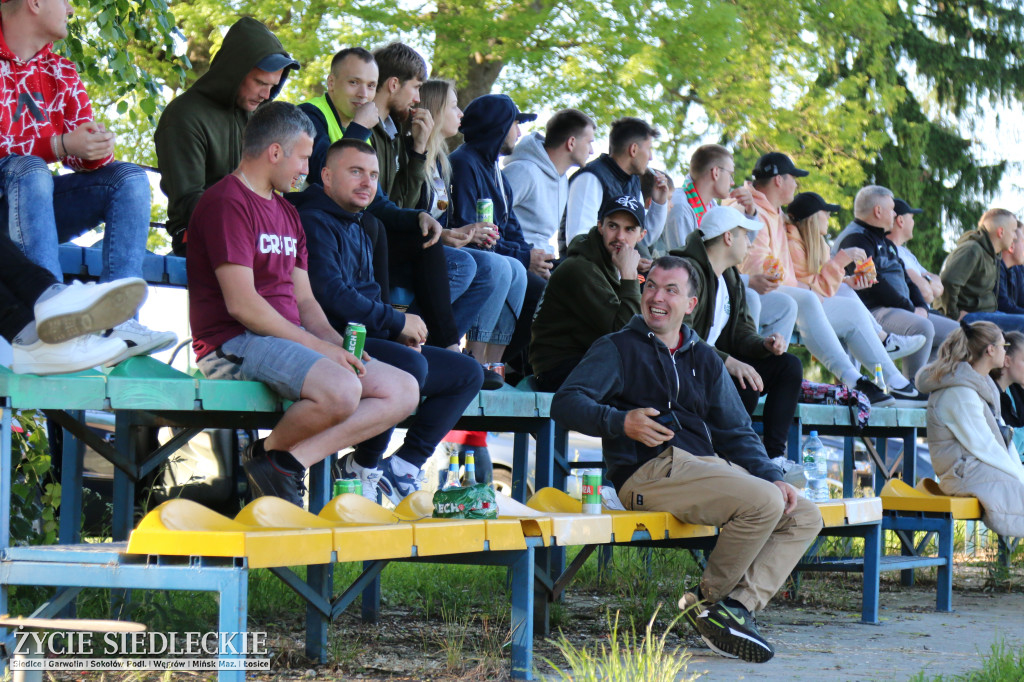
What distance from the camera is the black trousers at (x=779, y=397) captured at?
7.81 m

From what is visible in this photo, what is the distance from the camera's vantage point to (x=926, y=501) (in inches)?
326

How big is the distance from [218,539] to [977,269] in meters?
9.57

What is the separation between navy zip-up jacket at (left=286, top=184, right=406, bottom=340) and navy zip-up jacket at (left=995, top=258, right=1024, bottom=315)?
26.4ft

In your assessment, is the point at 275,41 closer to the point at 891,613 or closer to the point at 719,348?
the point at 719,348

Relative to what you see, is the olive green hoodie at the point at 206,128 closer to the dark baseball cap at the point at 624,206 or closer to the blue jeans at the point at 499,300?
the blue jeans at the point at 499,300

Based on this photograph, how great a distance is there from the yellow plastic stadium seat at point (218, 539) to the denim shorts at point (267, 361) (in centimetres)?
82

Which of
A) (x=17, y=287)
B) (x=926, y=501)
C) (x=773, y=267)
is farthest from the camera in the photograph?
(x=773, y=267)

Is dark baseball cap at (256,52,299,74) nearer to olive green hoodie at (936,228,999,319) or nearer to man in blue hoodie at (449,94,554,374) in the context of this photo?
man in blue hoodie at (449,94,554,374)

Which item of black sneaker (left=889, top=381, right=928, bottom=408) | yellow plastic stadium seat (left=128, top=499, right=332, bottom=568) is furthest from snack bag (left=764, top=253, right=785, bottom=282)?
yellow plastic stadium seat (left=128, top=499, right=332, bottom=568)

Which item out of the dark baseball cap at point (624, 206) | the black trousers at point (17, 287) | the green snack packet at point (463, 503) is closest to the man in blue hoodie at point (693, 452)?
the green snack packet at point (463, 503)

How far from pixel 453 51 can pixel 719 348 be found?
22.6 feet

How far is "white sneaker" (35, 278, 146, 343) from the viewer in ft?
13.5

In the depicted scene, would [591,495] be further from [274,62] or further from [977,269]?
[977,269]

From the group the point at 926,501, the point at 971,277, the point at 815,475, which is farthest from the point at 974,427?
the point at 971,277
